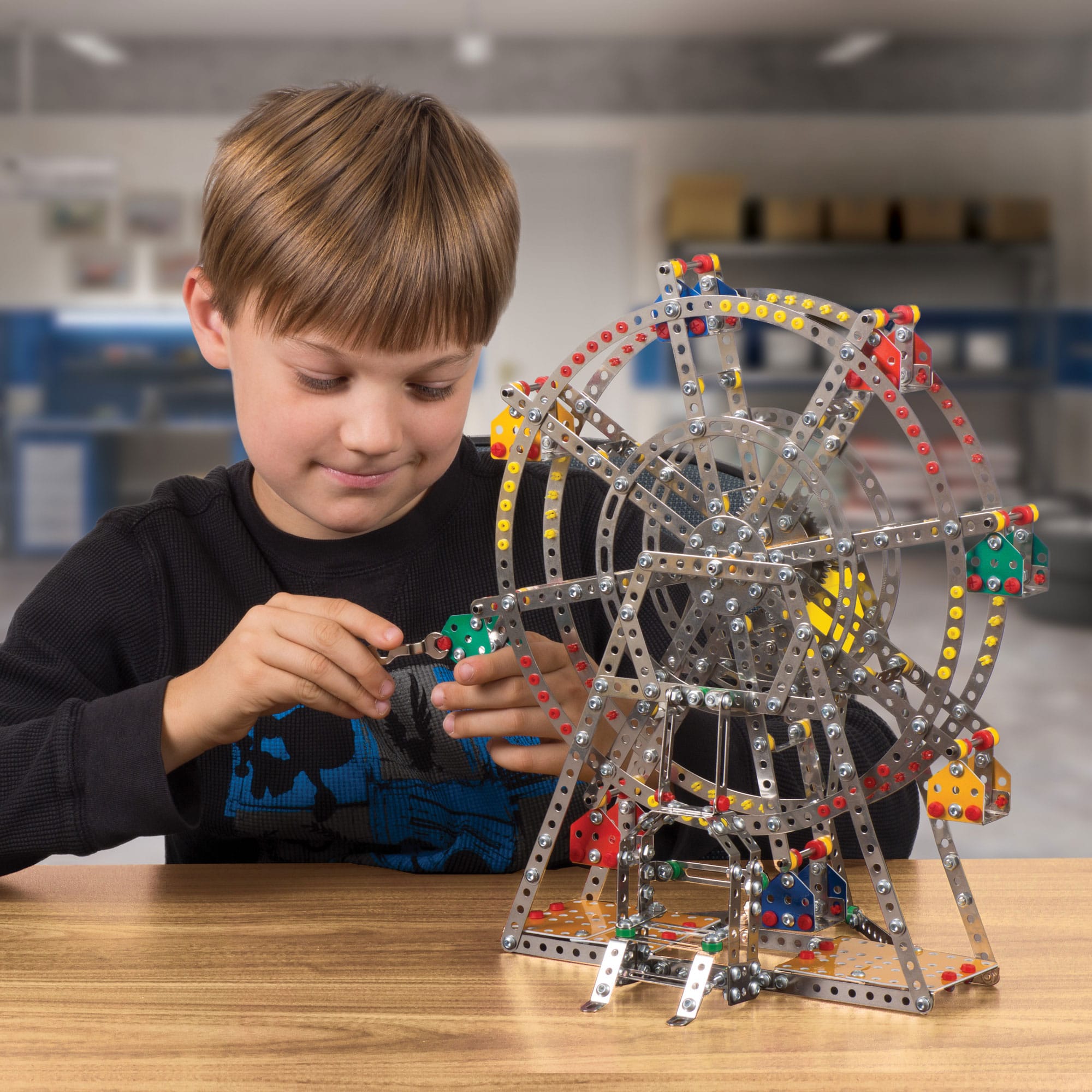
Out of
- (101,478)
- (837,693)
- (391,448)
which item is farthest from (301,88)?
(101,478)

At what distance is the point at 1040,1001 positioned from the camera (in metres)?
0.75

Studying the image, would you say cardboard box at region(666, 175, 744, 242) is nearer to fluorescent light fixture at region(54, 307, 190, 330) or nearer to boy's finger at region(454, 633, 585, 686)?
fluorescent light fixture at region(54, 307, 190, 330)

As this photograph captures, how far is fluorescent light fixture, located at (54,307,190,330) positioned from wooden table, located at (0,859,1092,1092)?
5560 millimetres

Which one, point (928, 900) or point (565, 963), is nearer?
point (565, 963)

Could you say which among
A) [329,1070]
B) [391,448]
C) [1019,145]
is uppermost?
[1019,145]

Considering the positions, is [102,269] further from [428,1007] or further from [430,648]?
[428,1007]

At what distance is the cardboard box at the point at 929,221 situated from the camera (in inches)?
236

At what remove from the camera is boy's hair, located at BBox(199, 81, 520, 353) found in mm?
914

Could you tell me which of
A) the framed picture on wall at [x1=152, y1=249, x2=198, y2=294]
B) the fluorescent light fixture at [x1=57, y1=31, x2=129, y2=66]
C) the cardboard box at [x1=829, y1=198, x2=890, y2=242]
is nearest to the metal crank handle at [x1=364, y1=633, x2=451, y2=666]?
the cardboard box at [x1=829, y1=198, x2=890, y2=242]

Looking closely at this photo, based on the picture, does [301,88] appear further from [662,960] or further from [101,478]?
[101,478]

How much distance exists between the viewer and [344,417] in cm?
92

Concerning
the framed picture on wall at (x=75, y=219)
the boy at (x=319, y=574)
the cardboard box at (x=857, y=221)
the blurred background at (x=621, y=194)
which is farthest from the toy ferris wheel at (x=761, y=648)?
the framed picture on wall at (x=75, y=219)

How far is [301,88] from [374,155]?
0.56ft

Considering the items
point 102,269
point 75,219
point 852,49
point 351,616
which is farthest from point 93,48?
point 351,616
